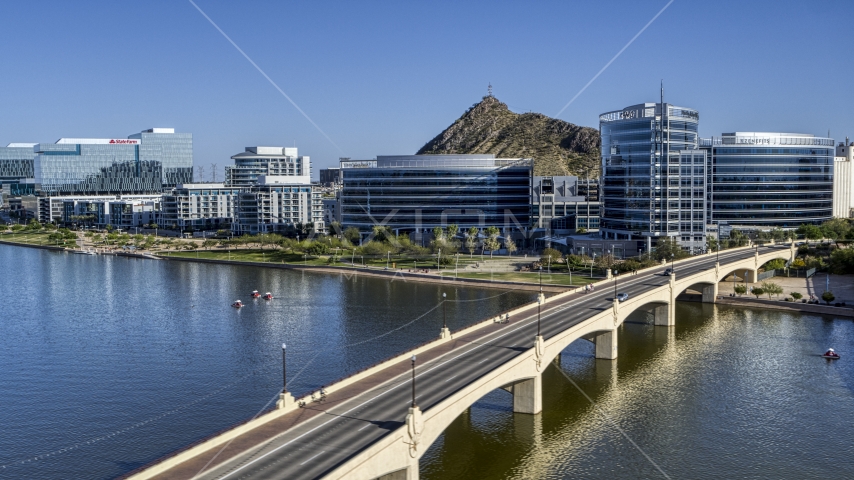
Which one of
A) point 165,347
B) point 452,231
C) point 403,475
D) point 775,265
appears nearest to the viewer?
point 403,475

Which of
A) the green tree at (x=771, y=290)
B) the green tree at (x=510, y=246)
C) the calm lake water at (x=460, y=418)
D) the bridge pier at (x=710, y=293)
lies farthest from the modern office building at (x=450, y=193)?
the green tree at (x=771, y=290)

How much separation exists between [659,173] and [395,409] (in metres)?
108

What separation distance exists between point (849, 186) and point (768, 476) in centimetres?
16800

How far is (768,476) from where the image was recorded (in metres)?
48.8

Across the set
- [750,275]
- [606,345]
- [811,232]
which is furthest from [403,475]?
[811,232]

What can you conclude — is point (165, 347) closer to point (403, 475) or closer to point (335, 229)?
point (403, 475)

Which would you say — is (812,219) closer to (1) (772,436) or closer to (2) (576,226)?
(2) (576,226)

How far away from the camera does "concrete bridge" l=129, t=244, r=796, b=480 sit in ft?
123

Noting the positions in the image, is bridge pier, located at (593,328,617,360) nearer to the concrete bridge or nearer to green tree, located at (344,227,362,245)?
the concrete bridge

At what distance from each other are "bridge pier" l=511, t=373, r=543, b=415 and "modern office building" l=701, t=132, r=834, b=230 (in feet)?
385

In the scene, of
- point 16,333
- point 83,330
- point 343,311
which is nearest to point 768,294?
point 343,311

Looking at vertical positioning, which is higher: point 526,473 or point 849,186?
point 849,186

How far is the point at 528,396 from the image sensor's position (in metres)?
58.7

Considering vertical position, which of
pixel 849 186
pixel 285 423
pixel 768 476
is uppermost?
pixel 849 186
